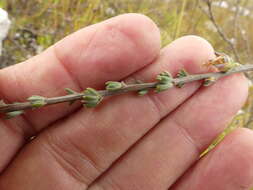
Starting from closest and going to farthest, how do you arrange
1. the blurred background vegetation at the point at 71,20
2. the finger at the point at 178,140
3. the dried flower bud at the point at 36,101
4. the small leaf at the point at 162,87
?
the dried flower bud at the point at 36,101, the small leaf at the point at 162,87, the finger at the point at 178,140, the blurred background vegetation at the point at 71,20

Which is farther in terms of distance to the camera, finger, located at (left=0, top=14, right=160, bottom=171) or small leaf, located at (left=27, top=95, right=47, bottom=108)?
finger, located at (left=0, top=14, right=160, bottom=171)

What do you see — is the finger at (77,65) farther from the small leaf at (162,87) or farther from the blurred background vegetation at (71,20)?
the blurred background vegetation at (71,20)

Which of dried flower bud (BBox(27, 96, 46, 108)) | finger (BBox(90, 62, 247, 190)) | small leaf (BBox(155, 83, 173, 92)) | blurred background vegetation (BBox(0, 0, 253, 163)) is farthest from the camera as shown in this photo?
blurred background vegetation (BBox(0, 0, 253, 163))

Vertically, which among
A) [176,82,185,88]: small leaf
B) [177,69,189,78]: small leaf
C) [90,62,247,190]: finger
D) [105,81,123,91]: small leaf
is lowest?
[90,62,247,190]: finger

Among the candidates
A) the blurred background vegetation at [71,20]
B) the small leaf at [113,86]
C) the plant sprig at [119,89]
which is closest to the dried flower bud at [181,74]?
the plant sprig at [119,89]

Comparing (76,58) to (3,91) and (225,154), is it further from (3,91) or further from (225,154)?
(225,154)

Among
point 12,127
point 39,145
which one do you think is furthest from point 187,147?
point 12,127

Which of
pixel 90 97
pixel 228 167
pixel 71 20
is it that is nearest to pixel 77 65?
pixel 90 97

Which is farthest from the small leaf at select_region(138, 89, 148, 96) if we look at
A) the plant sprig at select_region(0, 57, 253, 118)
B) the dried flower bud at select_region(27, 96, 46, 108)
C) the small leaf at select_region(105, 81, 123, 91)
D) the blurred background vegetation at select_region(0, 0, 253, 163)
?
the blurred background vegetation at select_region(0, 0, 253, 163)

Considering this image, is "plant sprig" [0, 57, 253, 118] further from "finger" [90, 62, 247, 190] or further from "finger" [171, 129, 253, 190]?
"finger" [171, 129, 253, 190]
